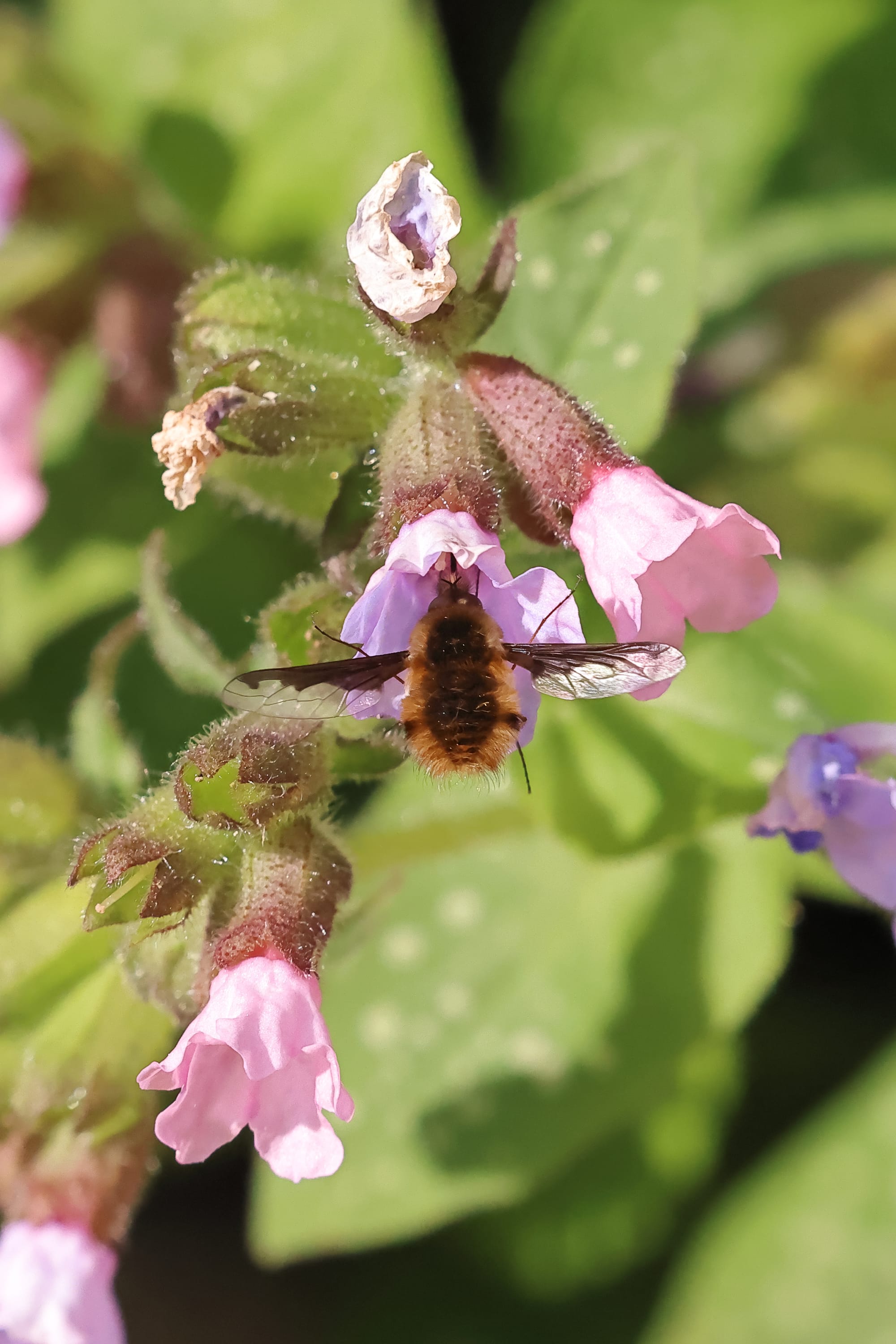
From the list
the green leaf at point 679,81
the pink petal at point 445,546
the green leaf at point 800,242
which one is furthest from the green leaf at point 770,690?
the green leaf at point 679,81

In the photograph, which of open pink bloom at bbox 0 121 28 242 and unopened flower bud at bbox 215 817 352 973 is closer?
unopened flower bud at bbox 215 817 352 973

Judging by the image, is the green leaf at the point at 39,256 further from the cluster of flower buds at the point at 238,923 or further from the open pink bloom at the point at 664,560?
the open pink bloom at the point at 664,560

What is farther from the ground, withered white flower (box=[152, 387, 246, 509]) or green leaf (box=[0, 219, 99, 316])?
green leaf (box=[0, 219, 99, 316])

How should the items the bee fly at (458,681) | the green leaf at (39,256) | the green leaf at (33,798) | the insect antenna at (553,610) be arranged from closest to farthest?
the insect antenna at (553,610), the bee fly at (458,681), the green leaf at (33,798), the green leaf at (39,256)

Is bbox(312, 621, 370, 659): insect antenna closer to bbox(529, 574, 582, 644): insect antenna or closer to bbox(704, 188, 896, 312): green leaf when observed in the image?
bbox(529, 574, 582, 644): insect antenna

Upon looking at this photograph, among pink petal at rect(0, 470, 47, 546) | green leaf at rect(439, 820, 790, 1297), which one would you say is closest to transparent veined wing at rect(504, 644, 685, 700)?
green leaf at rect(439, 820, 790, 1297)

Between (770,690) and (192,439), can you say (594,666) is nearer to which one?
(192,439)
